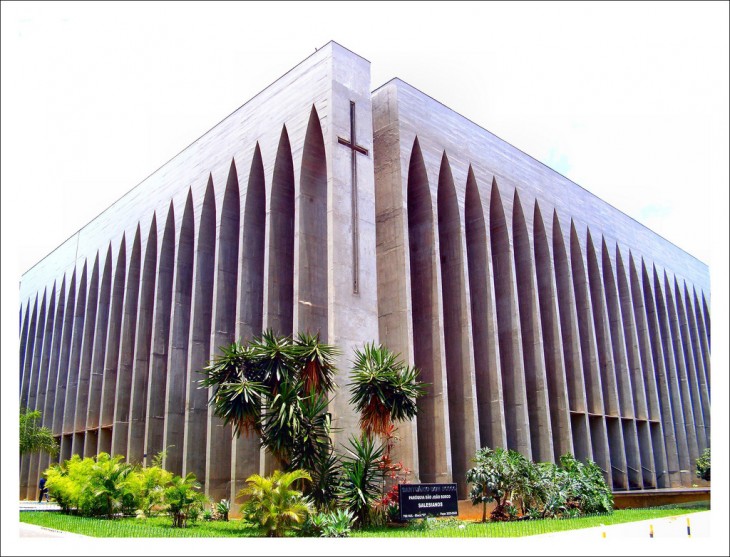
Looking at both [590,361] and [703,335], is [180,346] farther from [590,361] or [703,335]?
[703,335]

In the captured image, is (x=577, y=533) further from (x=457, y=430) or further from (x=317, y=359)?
(x=457, y=430)

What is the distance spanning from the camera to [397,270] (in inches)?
998

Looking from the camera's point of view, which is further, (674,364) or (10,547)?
(674,364)

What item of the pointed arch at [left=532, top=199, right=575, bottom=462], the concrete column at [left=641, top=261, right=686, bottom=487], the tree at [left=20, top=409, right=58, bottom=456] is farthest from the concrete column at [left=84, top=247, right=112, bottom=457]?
the concrete column at [left=641, top=261, right=686, bottom=487]

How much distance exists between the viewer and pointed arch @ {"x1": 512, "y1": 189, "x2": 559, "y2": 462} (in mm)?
29594

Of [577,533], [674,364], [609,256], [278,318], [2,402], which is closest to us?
[2,402]

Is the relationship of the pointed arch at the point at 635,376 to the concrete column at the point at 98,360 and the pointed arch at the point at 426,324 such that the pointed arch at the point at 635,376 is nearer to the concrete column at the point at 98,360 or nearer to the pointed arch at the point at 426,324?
the pointed arch at the point at 426,324

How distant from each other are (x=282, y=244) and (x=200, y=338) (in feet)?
19.3

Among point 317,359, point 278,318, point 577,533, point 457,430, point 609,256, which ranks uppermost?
point 609,256

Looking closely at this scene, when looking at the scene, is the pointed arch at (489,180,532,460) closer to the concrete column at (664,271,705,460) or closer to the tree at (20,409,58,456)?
the concrete column at (664,271,705,460)

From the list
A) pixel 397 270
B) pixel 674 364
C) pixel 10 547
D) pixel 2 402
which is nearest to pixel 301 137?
pixel 397 270

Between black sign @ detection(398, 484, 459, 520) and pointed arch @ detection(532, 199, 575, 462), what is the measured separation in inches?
583

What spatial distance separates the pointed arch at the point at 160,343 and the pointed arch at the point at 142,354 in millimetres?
1287

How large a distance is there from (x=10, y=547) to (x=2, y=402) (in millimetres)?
2572
